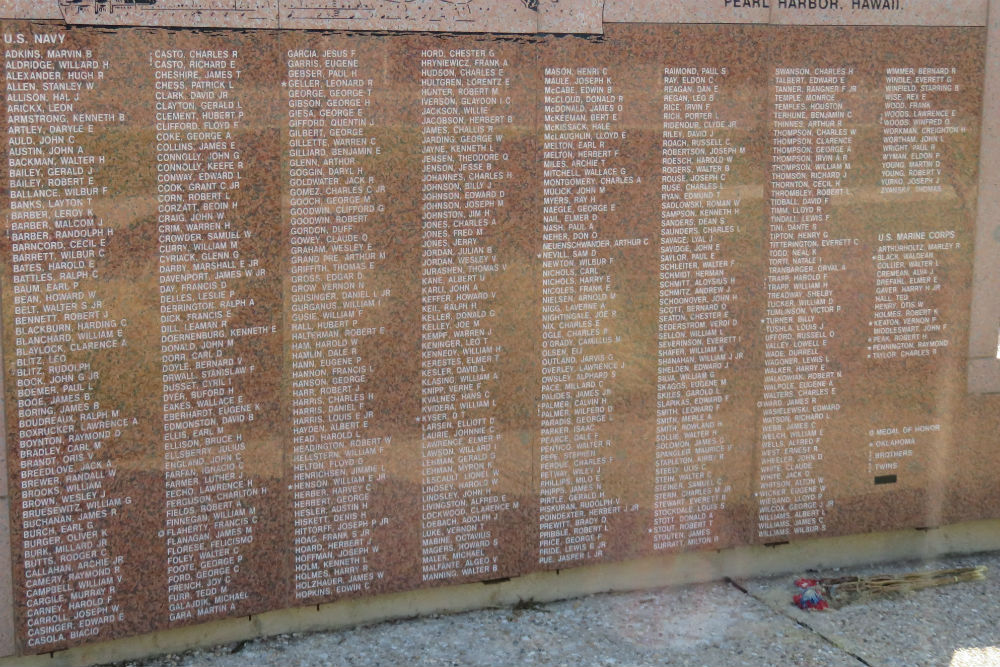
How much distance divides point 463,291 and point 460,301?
0.05m

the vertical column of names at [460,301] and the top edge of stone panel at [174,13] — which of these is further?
the vertical column of names at [460,301]

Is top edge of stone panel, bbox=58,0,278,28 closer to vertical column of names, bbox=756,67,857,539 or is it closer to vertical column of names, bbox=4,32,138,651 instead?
vertical column of names, bbox=4,32,138,651

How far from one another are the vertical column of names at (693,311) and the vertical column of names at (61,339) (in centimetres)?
286

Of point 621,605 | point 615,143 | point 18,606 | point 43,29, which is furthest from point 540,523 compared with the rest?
point 43,29

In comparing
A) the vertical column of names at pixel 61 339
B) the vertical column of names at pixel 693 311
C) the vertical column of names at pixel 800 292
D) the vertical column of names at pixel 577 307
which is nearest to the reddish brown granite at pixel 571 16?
the vertical column of names at pixel 577 307

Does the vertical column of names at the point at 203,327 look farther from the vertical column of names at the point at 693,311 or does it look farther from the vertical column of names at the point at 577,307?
the vertical column of names at the point at 693,311

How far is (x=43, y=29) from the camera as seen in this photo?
593 centimetres

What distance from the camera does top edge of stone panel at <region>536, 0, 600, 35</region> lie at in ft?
22.5

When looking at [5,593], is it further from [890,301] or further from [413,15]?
[890,301]

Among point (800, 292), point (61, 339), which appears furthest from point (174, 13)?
point (800, 292)

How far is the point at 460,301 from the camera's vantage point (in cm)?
688

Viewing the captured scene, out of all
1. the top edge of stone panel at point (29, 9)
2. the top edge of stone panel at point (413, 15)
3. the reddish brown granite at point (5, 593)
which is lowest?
the reddish brown granite at point (5, 593)

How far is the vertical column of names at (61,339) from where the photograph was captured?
235 inches

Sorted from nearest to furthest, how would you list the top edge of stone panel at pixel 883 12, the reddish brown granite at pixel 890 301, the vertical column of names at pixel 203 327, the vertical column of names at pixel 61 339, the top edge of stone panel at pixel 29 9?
1. the top edge of stone panel at pixel 29 9
2. the vertical column of names at pixel 61 339
3. the vertical column of names at pixel 203 327
4. the top edge of stone panel at pixel 883 12
5. the reddish brown granite at pixel 890 301
